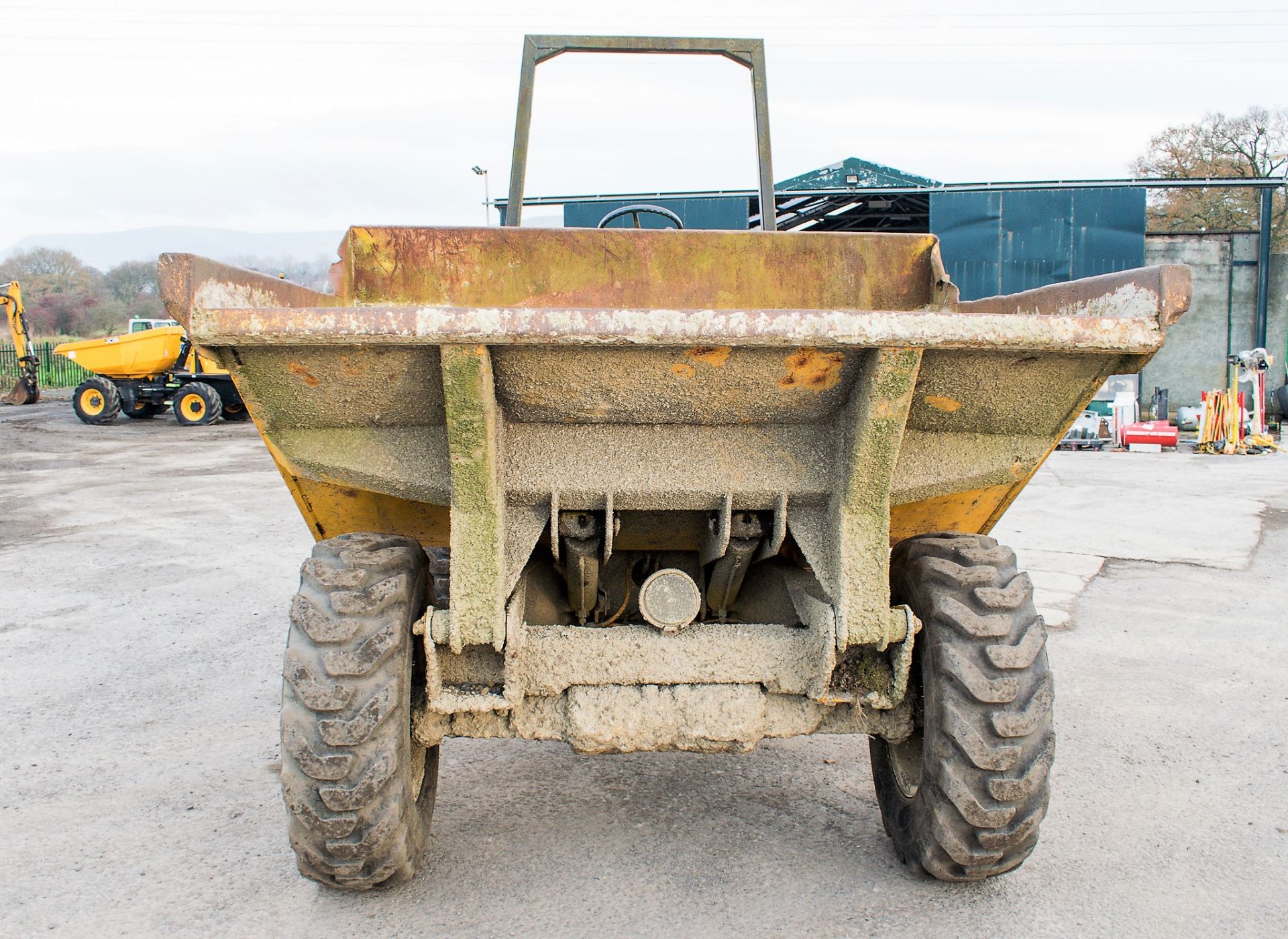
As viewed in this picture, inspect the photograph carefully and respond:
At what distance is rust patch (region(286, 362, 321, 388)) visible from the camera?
221 cm

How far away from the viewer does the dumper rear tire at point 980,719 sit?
2373mm

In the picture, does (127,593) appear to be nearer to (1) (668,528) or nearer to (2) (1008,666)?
(1) (668,528)

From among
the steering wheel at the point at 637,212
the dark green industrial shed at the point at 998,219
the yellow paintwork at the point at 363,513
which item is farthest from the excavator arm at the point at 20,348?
the yellow paintwork at the point at 363,513

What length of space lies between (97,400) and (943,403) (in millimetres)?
18673

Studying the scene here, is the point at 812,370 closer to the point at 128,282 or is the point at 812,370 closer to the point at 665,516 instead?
the point at 665,516

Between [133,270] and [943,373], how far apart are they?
239 feet

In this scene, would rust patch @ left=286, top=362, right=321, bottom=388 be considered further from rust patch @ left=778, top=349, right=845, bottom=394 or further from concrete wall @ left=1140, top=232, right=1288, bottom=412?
concrete wall @ left=1140, top=232, right=1288, bottom=412

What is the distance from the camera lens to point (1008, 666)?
2.38 m

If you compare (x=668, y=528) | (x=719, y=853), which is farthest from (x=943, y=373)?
(x=719, y=853)

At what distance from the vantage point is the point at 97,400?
703 inches

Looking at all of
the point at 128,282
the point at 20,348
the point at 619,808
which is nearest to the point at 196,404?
the point at 20,348

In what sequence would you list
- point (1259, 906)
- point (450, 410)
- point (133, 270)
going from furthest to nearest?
point (133, 270) < point (1259, 906) < point (450, 410)

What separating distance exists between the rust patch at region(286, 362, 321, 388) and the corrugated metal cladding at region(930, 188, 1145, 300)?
59.3 ft

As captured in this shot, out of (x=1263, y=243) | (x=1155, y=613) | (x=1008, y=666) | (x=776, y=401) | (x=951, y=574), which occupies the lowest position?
(x=1155, y=613)
